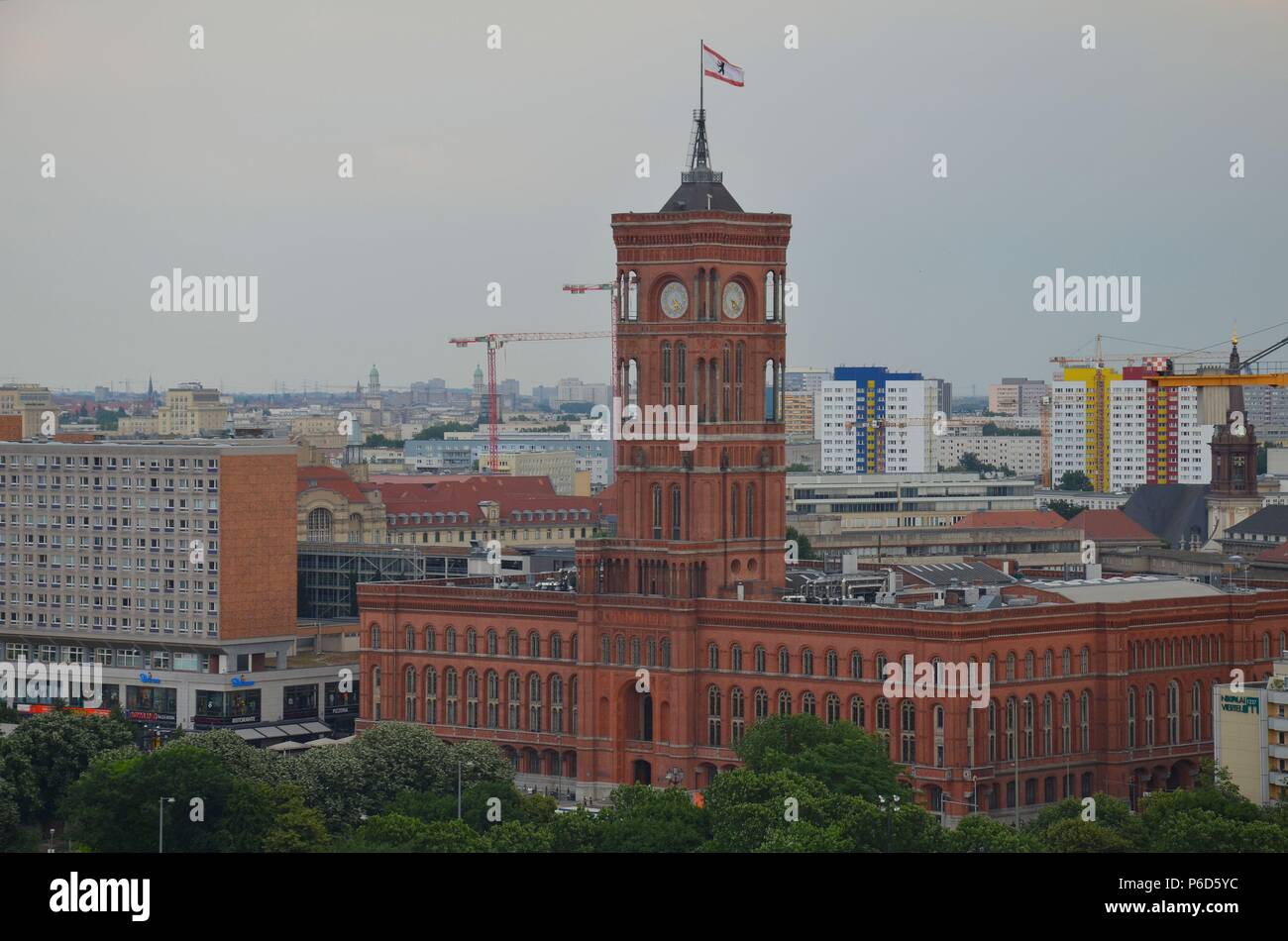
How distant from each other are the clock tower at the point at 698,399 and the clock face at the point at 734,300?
0.04m

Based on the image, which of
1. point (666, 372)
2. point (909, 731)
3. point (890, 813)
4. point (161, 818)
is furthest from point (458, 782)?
point (666, 372)

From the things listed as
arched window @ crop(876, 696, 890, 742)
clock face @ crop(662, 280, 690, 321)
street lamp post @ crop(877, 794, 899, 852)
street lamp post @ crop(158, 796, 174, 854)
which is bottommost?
street lamp post @ crop(158, 796, 174, 854)

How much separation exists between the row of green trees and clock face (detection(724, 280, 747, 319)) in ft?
60.4

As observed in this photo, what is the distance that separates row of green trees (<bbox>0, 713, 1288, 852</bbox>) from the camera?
259 ft

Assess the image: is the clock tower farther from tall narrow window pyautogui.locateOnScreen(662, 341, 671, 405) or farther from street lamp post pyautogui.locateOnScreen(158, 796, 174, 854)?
street lamp post pyautogui.locateOnScreen(158, 796, 174, 854)

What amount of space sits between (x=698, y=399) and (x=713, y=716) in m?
13.1

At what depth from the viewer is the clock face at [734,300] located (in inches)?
4328

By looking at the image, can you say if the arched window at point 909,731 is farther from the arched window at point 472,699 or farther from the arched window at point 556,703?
the arched window at point 472,699

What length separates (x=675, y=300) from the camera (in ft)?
360

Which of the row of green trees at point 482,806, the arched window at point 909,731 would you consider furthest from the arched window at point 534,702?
the arched window at point 909,731

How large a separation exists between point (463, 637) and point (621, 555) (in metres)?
8.66

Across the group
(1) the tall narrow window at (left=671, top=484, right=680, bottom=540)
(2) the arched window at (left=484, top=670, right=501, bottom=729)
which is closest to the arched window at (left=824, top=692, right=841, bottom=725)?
(1) the tall narrow window at (left=671, top=484, right=680, bottom=540)

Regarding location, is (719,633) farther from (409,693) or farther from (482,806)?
(482,806)
